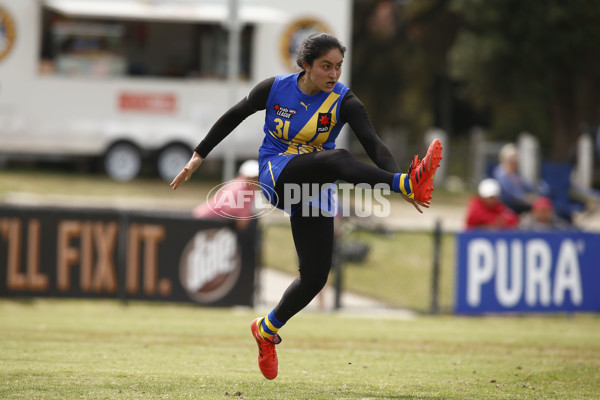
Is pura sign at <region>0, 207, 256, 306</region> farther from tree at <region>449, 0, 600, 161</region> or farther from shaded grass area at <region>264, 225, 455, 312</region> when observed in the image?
tree at <region>449, 0, 600, 161</region>

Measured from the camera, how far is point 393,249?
15320 millimetres

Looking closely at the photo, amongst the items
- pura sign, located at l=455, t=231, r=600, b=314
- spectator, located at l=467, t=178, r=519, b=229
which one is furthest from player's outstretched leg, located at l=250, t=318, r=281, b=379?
spectator, located at l=467, t=178, r=519, b=229

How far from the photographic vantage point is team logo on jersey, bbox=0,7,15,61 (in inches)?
853

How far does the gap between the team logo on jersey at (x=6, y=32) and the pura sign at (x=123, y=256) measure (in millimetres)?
10479

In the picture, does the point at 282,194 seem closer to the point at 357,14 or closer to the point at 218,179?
the point at 218,179

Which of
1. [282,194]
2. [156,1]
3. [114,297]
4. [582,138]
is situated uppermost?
[156,1]

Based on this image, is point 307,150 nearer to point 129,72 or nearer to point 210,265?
point 210,265

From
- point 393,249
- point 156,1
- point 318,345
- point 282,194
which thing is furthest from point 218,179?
point 282,194

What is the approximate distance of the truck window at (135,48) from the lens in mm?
22000

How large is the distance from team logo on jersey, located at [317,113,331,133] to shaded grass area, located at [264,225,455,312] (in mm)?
8911

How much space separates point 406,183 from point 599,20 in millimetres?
20806

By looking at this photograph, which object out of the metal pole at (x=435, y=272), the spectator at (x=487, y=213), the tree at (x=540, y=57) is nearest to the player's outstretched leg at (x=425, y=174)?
the metal pole at (x=435, y=272)

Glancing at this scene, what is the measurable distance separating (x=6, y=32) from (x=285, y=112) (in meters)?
17.6

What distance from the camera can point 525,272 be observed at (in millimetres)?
13031
